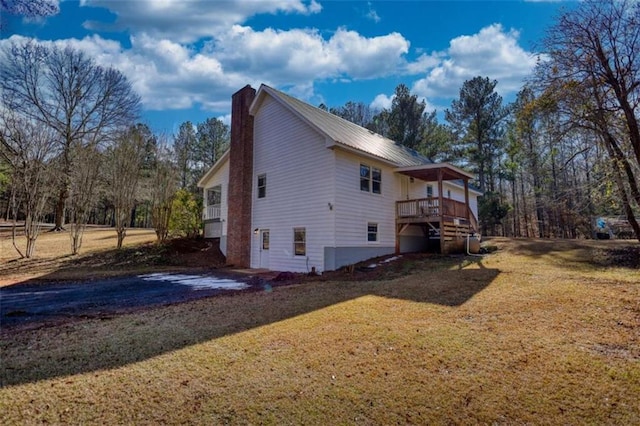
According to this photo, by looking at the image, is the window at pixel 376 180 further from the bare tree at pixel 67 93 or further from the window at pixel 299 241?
the bare tree at pixel 67 93

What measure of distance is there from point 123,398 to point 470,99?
115ft

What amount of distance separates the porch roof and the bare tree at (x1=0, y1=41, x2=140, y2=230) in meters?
20.6

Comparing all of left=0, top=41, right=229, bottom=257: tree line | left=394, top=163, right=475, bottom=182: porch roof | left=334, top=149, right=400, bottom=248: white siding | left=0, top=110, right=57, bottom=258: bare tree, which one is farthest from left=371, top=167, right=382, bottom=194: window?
left=0, top=110, right=57, bottom=258: bare tree

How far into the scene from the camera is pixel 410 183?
1816 cm

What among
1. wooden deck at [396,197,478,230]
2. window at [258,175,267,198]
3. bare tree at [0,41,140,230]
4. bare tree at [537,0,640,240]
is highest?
bare tree at [0,41,140,230]

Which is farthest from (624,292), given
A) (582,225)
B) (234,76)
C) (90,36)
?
(582,225)

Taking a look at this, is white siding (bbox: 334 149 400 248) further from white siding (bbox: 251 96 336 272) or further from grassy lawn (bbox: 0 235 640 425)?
grassy lawn (bbox: 0 235 640 425)

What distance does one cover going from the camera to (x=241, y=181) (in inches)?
664

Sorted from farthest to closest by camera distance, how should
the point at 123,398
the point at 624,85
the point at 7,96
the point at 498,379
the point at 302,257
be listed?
the point at 7,96, the point at 302,257, the point at 624,85, the point at 498,379, the point at 123,398

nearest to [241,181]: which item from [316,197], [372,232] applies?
[316,197]

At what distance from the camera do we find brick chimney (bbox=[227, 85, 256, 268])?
54.8ft

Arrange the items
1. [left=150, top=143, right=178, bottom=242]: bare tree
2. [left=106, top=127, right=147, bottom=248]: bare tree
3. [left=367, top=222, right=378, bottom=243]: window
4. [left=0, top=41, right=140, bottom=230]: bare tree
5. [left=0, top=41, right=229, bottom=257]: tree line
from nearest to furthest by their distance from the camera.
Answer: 1. [left=367, top=222, right=378, bottom=243]: window
2. [left=0, top=41, right=229, bottom=257]: tree line
3. [left=106, top=127, right=147, bottom=248]: bare tree
4. [left=150, top=143, right=178, bottom=242]: bare tree
5. [left=0, top=41, right=140, bottom=230]: bare tree

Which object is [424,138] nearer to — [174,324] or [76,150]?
[76,150]

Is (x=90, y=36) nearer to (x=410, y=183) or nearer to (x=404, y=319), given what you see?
(x=410, y=183)
